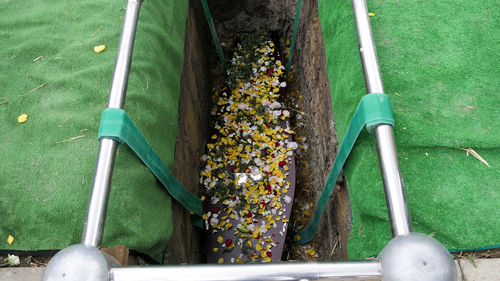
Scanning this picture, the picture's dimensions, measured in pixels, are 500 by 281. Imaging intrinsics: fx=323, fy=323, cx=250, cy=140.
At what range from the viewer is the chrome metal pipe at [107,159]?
1008 mm

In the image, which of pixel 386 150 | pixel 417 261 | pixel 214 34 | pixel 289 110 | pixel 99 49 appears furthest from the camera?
pixel 289 110

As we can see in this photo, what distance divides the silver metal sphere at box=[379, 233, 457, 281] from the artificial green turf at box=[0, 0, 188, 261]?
1.16m

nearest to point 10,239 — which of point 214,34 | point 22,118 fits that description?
point 22,118

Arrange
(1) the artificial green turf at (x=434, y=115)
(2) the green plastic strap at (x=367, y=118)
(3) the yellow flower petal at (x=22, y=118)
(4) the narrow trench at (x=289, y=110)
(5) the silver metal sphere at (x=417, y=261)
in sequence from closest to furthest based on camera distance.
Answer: (5) the silver metal sphere at (x=417, y=261) < (2) the green plastic strap at (x=367, y=118) < (1) the artificial green turf at (x=434, y=115) < (3) the yellow flower petal at (x=22, y=118) < (4) the narrow trench at (x=289, y=110)

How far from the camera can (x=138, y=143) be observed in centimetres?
152

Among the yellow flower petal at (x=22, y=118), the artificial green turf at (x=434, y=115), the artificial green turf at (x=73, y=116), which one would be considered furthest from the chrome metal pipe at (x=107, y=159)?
the artificial green turf at (x=434, y=115)

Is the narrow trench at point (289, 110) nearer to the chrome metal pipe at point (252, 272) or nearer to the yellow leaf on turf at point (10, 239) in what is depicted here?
the yellow leaf on turf at point (10, 239)

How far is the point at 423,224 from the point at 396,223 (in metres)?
0.53

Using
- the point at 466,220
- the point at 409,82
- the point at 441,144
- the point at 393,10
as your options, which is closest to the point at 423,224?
the point at 466,220

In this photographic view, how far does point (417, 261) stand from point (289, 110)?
9.57 ft

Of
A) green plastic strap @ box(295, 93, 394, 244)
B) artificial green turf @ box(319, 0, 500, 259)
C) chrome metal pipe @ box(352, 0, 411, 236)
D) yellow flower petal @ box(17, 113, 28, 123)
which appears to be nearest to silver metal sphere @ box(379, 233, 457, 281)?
chrome metal pipe @ box(352, 0, 411, 236)

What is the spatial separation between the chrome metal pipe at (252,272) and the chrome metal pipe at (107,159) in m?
0.18

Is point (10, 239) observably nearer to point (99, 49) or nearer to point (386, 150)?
point (99, 49)

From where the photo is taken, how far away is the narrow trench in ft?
7.72
